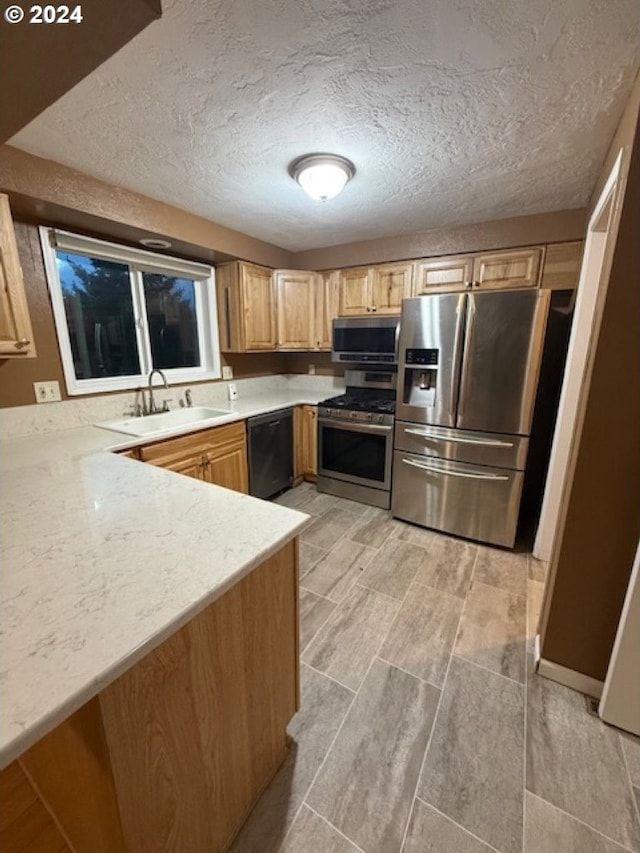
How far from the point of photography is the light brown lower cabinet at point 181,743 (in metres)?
0.68

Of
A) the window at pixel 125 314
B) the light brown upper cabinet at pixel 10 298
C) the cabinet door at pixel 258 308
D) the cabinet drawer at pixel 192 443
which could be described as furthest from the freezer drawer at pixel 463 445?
the light brown upper cabinet at pixel 10 298

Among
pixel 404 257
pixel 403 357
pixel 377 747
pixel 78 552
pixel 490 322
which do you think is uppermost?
pixel 404 257

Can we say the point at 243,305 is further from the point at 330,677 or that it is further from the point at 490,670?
the point at 490,670

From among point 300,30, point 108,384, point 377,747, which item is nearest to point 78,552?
point 377,747

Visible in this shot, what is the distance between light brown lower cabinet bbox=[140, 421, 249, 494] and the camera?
7.12ft

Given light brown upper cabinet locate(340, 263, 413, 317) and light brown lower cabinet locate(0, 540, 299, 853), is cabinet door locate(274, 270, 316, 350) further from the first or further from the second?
light brown lower cabinet locate(0, 540, 299, 853)

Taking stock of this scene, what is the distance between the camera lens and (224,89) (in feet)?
4.20

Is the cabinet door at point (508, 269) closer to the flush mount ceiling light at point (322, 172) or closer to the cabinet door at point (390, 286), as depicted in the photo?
the cabinet door at point (390, 286)

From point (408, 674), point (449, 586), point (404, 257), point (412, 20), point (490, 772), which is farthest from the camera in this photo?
point (404, 257)

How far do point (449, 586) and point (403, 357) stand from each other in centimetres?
155

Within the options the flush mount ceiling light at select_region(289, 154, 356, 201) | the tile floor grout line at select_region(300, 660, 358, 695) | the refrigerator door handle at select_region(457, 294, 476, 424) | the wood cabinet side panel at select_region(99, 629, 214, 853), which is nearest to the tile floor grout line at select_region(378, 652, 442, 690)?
the tile floor grout line at select_region(300, 660, 358, 695)

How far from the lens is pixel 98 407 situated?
2.37 m

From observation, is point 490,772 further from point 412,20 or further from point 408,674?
point 412,20

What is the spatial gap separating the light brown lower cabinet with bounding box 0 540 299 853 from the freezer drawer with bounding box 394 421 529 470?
5.68 ft
